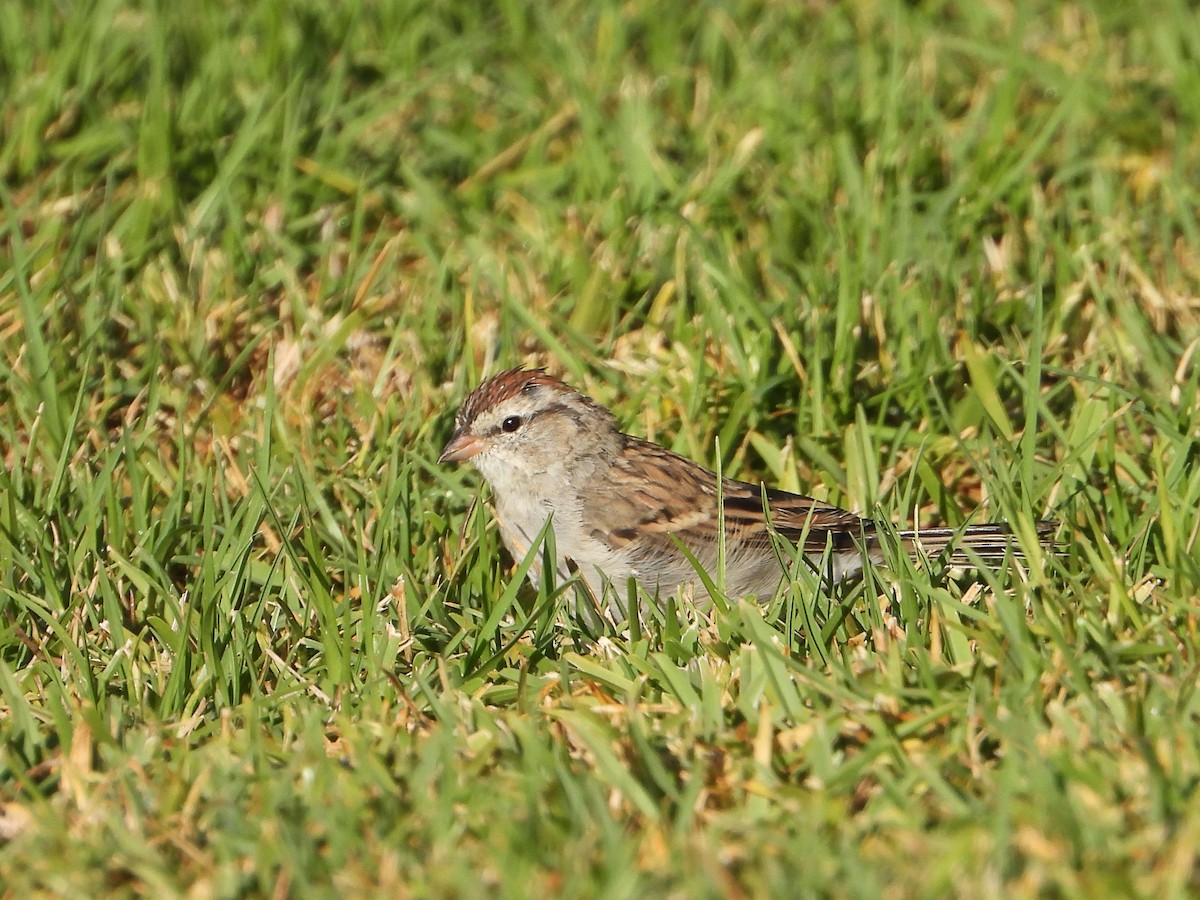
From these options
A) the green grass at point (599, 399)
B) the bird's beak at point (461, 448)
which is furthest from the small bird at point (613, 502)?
the green grass at point (599, 399)

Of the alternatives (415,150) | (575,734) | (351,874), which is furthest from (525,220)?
(351,874)

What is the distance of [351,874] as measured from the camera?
3.09 m

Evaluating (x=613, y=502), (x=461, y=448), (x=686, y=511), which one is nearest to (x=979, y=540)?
(x=686, y=511)

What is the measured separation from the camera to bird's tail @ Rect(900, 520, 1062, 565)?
4.30 meters

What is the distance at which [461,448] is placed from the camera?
15.8 feet

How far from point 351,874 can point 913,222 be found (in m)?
3.62

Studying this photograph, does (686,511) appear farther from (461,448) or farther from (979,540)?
(979,540)

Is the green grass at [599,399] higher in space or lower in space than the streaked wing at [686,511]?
higher

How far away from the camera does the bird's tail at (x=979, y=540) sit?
430 cm

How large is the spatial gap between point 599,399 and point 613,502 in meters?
0.69

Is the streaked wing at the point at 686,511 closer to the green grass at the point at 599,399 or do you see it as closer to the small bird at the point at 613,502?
the small bird at the point at 613,502

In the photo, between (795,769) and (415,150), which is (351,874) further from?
(415,150)

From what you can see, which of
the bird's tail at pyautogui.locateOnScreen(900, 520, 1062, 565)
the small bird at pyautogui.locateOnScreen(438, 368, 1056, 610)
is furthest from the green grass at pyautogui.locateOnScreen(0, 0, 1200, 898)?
the small bird at pyautogui.locateOnScreen(438, 368, 1056, 610)

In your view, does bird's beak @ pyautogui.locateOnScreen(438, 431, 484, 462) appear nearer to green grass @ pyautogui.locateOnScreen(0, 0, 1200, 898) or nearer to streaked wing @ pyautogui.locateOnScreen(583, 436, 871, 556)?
green grass @ pyautogui.locateOnScreen(0, 0, 1200, 898)
